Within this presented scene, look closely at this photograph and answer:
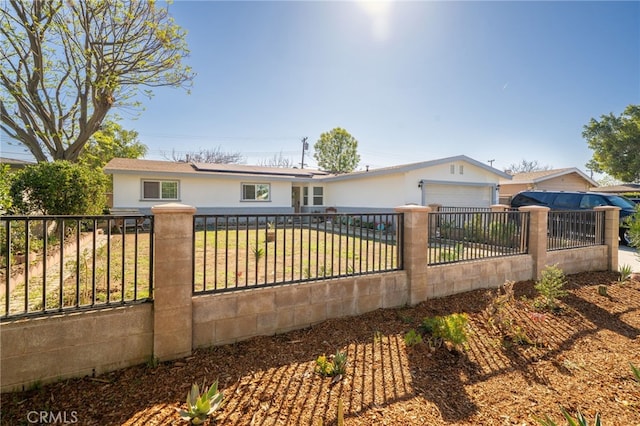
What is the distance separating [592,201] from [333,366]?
13897 millimetres

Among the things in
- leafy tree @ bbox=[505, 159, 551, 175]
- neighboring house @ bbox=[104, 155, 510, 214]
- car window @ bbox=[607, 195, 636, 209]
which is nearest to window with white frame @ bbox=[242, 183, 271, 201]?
neighboring house @ bbox=[104, 155, 510, 214]

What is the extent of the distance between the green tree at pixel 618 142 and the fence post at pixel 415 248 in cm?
2724

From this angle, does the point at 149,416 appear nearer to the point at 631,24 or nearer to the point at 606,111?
the point at 631,24

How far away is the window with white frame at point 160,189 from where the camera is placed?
546 inches

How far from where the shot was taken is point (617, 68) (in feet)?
34.1

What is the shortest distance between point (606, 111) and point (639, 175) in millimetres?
5517

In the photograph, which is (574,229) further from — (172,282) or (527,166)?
(527,166)

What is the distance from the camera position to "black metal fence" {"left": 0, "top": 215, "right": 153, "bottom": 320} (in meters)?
2.49

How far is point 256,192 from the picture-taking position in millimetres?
16297

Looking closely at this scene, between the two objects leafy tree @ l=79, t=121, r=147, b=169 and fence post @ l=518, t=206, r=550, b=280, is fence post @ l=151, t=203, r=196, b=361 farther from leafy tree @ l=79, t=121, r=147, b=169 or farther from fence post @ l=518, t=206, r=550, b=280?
leafy tree @ l=79, t=121, r=147, b=169

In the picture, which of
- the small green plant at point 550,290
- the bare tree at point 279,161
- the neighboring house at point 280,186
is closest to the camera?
the small green plant at point 550,290

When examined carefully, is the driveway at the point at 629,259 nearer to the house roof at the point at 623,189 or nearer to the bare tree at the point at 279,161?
the house roof at the point at 623,189

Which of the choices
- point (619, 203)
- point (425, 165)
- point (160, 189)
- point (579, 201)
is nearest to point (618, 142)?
point (619, 203)

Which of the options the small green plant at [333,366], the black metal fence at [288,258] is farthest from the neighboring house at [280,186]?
the small green plant at [333,366]
